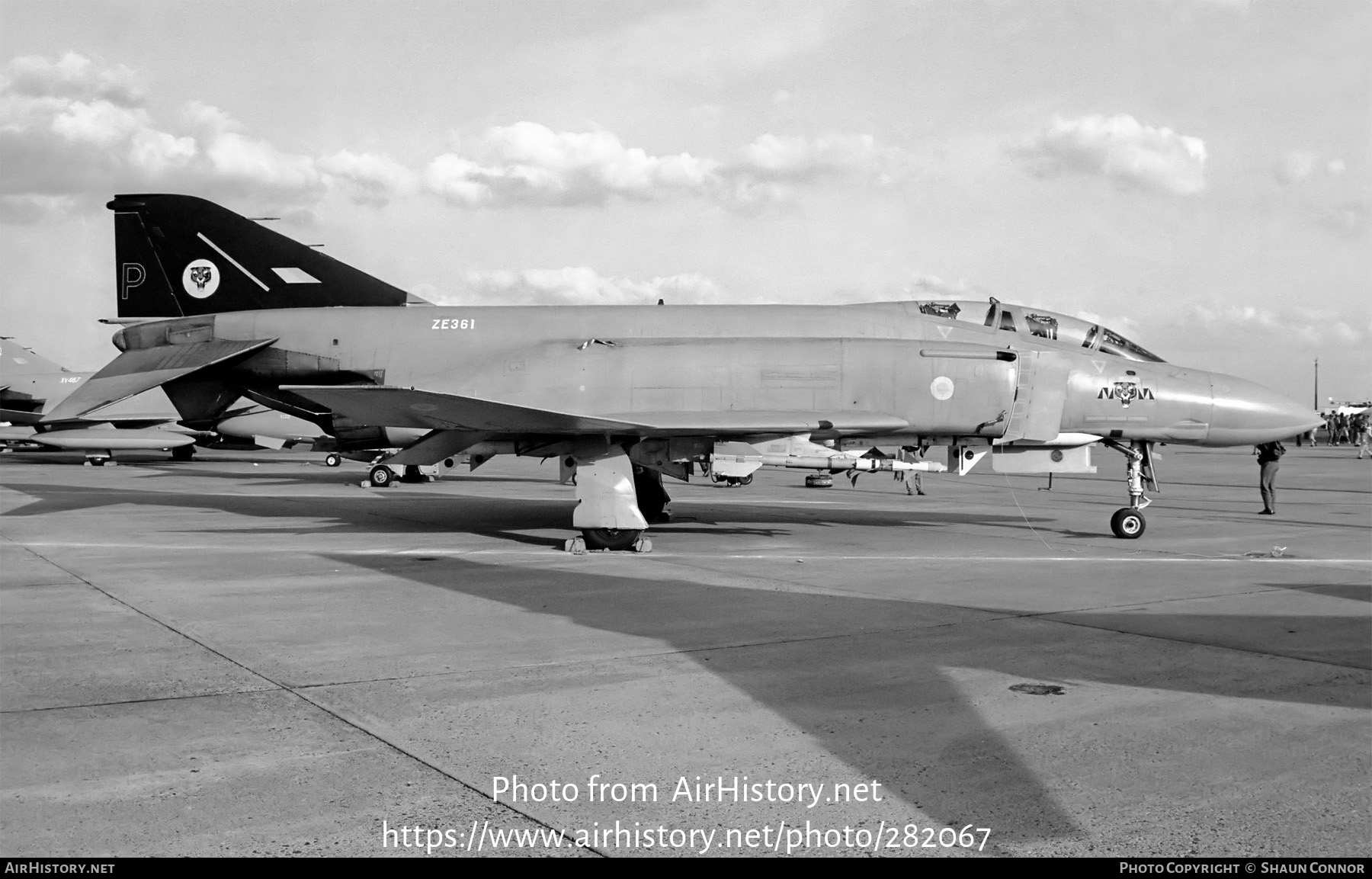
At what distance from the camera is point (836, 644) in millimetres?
7465

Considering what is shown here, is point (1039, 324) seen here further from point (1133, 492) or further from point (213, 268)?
point (213, 268)

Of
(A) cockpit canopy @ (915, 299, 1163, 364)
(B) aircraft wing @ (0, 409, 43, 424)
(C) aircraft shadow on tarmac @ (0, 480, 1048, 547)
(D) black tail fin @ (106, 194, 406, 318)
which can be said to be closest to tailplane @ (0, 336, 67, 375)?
(B) aircraft wing @ (0, 409, 43, 424)

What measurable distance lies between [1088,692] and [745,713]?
78.6 inches

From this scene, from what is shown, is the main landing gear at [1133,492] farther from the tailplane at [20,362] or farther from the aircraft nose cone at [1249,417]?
the tailplane at [20,362]

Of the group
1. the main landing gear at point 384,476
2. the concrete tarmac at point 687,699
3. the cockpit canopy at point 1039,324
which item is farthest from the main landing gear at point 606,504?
the main landing gear at point 384,476

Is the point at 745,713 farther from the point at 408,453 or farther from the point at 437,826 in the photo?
the point at 408,453

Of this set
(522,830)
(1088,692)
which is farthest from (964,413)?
(522,830)

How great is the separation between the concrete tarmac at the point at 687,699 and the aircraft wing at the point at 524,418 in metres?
1.48

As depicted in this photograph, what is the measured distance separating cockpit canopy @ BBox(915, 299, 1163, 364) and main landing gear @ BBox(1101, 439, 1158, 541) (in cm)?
117

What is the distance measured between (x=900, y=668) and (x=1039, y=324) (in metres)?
8.87

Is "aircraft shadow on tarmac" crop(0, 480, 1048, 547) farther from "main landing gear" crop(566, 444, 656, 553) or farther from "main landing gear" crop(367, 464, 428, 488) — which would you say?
"main landing gear" crop(367, 464, 428, 488)

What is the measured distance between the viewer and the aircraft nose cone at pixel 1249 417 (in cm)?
1412

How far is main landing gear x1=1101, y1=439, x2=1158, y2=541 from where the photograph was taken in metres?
14.5

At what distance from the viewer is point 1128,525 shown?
1456 cm
